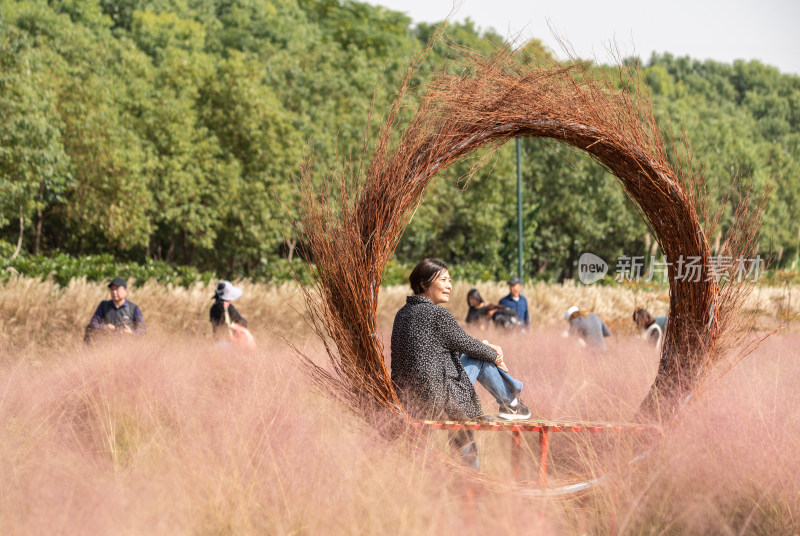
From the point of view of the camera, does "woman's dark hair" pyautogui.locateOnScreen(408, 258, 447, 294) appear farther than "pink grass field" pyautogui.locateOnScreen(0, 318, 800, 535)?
Yes

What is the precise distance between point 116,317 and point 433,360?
14.8ft

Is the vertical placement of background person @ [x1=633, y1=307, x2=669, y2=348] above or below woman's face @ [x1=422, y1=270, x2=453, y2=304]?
below

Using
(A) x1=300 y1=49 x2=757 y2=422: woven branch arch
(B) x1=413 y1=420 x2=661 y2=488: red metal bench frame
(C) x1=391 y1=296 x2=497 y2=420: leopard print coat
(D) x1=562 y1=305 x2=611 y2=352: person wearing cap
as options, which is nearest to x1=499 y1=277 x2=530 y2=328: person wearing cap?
(D) x1=562 y1=305 x2=611 y2=352: person wearing cap

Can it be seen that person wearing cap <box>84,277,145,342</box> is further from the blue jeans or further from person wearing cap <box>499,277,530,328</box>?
person wearing cap <box>499,277,530,328</box>

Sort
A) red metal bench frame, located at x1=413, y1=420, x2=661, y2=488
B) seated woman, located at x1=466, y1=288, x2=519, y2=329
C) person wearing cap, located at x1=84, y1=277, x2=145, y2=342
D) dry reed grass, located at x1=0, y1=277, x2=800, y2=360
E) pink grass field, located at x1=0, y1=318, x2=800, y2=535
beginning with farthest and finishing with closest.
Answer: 1. seated woman, located at x1=466, y1=288, x2=519, y2=329
2. dry reed grass, located at x1=0, y1=277, x2=800, y2=360
3. person wearing cap, located at x1=84, y1=277, x2=145, y2=342
4. red metal bench frame, located at x1=413, y1=420, x2=661, y2=488
5. pink grass field, located at x1=0, y1=318, x2=800, y2=535

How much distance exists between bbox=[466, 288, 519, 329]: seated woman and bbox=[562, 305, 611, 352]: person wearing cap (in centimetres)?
133

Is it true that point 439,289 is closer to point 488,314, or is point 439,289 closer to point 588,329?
point 588,329

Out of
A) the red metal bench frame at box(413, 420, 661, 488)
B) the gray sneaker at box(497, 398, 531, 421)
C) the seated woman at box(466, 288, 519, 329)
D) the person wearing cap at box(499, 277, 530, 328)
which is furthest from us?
the person wearing cap at box(499, 277, 530, 328)

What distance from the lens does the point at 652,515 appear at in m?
4.14

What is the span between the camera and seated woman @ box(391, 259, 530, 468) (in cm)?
452

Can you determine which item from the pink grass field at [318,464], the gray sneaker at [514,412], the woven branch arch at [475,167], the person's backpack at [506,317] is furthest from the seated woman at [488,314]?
the gray sneaker at [514,412]

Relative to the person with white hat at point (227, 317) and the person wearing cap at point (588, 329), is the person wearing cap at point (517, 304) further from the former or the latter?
the person with white hat at point (227, 317)

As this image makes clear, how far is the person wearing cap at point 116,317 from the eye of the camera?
7.73 meters

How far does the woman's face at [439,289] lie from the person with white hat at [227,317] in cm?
390
